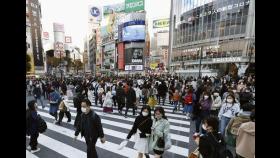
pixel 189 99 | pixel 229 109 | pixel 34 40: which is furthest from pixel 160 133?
pixel 34 40

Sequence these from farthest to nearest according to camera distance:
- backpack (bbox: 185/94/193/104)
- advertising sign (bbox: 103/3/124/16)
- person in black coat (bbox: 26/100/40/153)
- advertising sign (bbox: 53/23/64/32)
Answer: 1. advertising sign (bbox: 53/23/64/32)
2. advertising sign (bbox: 103/3/124/16)
3. backpack (bbox: 185/94/193/104)
4. person in black coat (bbox: 26/100/40/153)

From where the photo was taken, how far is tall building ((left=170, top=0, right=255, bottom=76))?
3993cm

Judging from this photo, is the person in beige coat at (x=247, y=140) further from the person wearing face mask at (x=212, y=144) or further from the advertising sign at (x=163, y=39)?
the advertising sign at (x=163, y=39)

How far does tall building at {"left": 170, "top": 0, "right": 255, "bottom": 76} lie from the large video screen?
30.2 feet

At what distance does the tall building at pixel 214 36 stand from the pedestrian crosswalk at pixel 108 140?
24.0 m

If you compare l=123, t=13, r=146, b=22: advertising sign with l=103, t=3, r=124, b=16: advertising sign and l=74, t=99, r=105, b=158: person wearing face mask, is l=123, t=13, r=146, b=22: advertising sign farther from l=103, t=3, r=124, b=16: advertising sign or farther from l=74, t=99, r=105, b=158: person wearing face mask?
l=74, t=99, r=105, b=158: person wearing face mask

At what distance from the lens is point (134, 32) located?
156 feet

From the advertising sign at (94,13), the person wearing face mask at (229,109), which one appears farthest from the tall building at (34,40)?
the advertising sign at (94,13)

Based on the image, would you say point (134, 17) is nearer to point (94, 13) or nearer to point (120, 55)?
point (120, 55)

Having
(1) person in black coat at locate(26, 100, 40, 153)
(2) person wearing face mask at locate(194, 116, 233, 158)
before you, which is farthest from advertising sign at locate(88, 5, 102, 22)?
(2) person wearing face mask at locate(194, 116, 233, 158)

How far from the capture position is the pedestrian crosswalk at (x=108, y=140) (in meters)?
6.32

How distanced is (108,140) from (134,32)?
41.1m
